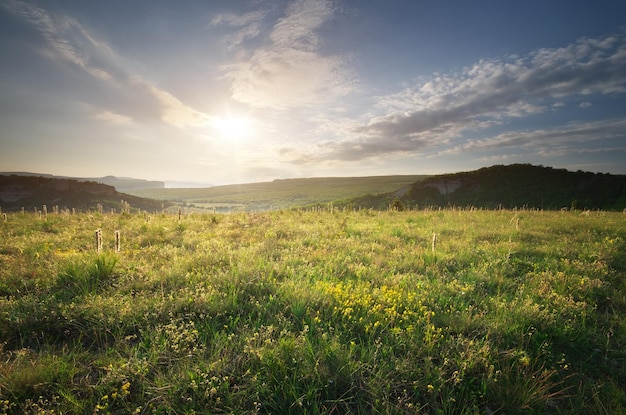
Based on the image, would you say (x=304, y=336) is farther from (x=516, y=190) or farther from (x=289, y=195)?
(x=289, y=195)

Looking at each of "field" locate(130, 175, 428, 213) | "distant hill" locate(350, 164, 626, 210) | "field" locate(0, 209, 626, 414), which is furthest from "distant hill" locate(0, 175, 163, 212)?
"field" locate(0, 209, 626, 414)

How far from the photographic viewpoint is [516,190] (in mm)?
49031

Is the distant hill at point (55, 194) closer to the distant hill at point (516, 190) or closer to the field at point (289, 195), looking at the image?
the field at point (289, 195)

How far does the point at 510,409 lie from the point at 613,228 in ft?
44.5

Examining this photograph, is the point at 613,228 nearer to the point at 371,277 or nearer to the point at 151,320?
the point at 371,277

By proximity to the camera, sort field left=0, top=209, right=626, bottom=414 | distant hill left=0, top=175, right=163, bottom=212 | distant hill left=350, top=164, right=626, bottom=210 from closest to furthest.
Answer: field left=0, top=209, right=626, bottom=414 → distant hill left=350, top=164, right=626, bottom=210 → distant hill left=0, top=175, right=163, bottom=212

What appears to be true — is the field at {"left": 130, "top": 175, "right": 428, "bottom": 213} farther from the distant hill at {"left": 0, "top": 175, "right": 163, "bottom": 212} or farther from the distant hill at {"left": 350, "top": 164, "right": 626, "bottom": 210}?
the distant hill at {"left": 0, "top": 175, "right": 163, "bottom": 212}

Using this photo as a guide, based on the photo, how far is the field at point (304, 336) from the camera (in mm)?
2818

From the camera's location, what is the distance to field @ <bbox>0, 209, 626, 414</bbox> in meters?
2.82

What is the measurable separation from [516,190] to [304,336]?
57558 millimetres

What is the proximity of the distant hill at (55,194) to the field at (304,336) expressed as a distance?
227 feet

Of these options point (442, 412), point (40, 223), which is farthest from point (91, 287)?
point (40, 223)

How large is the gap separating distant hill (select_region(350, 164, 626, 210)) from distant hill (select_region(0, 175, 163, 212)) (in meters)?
59.3

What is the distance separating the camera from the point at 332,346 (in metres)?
3.34
